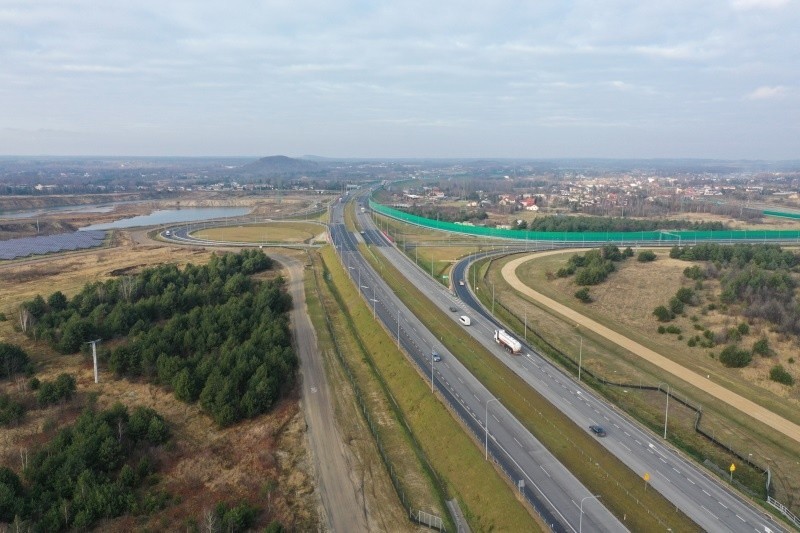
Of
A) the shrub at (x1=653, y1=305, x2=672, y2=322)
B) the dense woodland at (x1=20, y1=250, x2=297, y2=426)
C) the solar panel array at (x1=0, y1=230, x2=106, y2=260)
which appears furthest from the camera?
the solar panel array at (x1=0, y1=230, x2=106, y2=260)

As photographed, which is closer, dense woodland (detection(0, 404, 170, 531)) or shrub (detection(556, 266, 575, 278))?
dense woodland (detection(0, 404, 170, 531))

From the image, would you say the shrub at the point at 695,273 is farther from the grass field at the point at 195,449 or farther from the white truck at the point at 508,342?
the grass field at the point at 195,449

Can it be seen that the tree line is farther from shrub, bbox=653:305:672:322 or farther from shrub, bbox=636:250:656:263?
shrub, bbox=653:305:672:322

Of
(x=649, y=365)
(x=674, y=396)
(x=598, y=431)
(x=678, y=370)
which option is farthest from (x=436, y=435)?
(x=678, y=370)

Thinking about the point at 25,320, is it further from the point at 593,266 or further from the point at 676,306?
the point at 676,306

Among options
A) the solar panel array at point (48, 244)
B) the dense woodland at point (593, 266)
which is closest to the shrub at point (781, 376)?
the dense woodland at point (593, 266)

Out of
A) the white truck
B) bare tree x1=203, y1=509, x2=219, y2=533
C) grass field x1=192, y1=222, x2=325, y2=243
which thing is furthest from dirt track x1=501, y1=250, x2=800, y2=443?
grass field x1=192, y1=222, x2=325, y2=243
